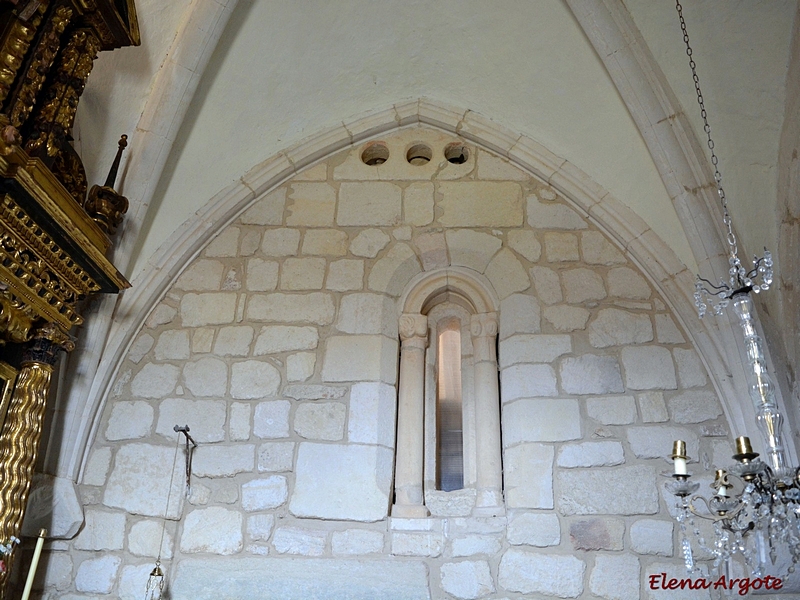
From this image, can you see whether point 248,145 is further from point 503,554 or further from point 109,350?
point 503,554

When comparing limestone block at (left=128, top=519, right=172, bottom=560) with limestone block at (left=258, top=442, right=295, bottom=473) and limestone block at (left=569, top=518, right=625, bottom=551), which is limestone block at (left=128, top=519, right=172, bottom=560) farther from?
limestone block at (left=569, top=518, right=625, bottom=551)

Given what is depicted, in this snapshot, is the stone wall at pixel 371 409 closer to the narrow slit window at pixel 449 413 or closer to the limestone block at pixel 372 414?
the limestone block at pixel 372 414

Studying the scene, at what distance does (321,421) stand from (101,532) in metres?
1.28

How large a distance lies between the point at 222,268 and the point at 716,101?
307 centimetres

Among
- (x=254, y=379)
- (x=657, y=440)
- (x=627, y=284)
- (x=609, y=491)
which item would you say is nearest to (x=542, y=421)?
(x=609, y=491)

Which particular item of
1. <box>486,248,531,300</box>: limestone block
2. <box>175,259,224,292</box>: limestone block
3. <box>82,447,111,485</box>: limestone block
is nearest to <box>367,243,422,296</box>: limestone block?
<box>486,248,531,300</box>: limestone block

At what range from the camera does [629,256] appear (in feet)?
15.1

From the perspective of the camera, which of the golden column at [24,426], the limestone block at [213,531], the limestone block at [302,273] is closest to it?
the golden column at [24,426]

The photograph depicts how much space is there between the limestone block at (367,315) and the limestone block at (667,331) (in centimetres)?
154

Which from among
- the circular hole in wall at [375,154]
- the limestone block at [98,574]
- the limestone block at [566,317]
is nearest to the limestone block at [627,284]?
the limestone block at [566,317]

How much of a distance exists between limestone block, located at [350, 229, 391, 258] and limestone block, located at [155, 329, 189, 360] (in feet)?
3.77

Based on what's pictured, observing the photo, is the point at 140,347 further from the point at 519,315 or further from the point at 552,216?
the point at 552,216

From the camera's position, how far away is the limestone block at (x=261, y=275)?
4621 millimetres

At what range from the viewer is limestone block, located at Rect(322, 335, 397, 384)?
4.32m
